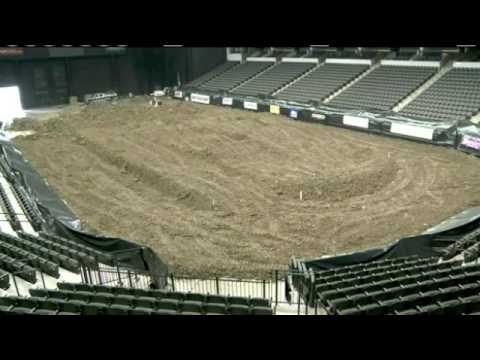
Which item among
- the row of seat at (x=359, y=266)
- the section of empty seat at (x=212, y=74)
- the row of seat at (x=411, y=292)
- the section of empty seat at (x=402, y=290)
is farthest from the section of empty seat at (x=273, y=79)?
the row of seat at (x=411, y=292)

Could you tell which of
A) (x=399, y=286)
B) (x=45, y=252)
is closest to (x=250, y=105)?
(x=45, y=252)

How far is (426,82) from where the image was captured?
32312 mm

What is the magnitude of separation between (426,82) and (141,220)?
27.6 meters

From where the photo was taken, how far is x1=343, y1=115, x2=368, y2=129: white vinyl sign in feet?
91.8

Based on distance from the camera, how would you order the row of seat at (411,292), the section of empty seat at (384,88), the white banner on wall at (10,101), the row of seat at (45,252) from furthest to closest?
1. the white banner on wall at (10,101)
2. the section of empty seat at (384,88)
3. the row of seat at (45,252)
4. the row of seat at (411,292)

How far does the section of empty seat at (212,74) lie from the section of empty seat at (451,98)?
27245mm

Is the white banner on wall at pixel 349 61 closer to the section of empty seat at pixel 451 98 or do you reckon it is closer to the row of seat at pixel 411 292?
the section of empty seat at pixel 451 98

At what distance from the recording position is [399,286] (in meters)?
8.85

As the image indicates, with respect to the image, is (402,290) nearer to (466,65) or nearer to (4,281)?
(4,281)

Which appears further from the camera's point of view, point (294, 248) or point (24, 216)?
point (24, 216)

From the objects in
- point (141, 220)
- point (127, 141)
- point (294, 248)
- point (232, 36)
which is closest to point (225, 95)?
point (127, 141)

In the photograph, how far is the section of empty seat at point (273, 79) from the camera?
41.2 metres

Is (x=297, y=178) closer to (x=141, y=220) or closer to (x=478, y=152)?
(x=141, y=220)

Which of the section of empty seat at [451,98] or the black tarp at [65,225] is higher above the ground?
the section of empty seat at [451,98]
